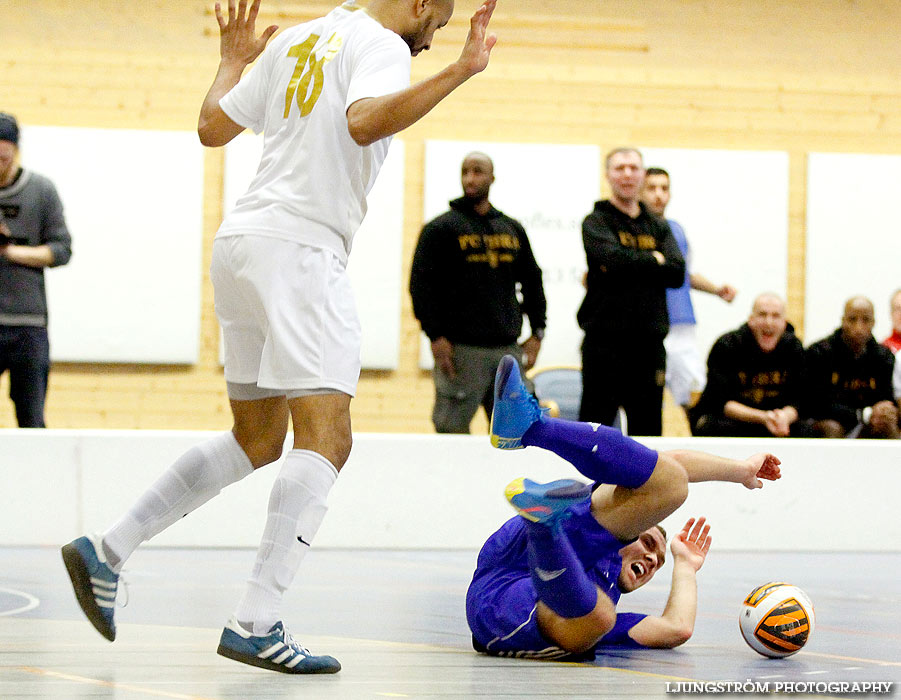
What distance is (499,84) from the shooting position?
8.97m

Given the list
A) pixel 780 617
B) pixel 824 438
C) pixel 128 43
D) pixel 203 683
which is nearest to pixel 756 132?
pixel 824 438

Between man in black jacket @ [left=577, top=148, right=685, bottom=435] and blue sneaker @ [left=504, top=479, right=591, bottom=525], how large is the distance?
2.87 meters

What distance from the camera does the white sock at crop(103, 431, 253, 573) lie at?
2625 millimetres

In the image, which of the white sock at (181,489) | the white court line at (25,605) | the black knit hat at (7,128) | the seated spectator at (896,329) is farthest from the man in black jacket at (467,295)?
the white sock at (181,489)

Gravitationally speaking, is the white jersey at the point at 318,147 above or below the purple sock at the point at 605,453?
above

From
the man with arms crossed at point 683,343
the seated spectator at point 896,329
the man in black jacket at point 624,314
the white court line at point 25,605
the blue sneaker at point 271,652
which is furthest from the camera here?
the seated spectator at point 896,329

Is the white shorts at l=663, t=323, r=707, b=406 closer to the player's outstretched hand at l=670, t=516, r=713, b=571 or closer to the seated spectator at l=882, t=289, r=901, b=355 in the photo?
the seated spectator at l=882, t=289, r=901, b=355

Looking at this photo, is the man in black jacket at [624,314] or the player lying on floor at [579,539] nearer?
the player lying on floor at [579,539]

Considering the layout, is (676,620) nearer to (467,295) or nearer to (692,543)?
(692,543)

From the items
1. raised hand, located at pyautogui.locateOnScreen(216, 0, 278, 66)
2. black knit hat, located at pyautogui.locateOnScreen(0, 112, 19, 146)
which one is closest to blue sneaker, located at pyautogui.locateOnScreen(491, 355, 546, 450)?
raised hand, located at pyautogui.locateOnScreen(216, 0, 278, 66)

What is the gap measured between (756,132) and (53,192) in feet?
18.4

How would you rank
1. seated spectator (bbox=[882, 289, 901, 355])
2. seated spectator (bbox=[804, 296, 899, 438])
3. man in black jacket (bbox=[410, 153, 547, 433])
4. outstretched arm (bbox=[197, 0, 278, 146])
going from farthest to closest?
seated spectator (bbox=[882, 289, 901, 355]) → seated spectator (bbox=[804, 296, 899, 438]) → man in black jacket (bbox=[410, 153, 547, 433]) → outstretched arm (bbox=[197, 0, 278, 146])

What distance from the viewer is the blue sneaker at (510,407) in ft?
8.23

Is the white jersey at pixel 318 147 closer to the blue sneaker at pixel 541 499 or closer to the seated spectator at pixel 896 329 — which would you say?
the blue sneaker at pixel 541 499
